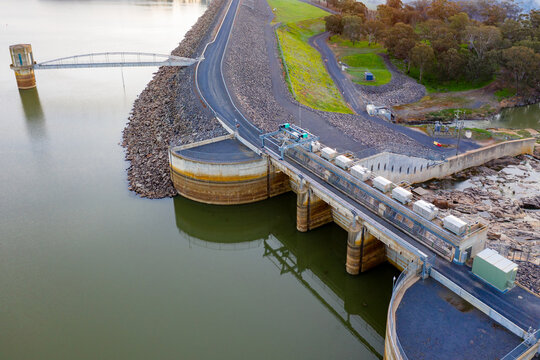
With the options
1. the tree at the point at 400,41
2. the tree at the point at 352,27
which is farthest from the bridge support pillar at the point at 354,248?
the tree at the point at 352,27

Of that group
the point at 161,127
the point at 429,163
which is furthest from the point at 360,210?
the point at 161,127

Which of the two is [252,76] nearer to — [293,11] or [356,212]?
[356,212]

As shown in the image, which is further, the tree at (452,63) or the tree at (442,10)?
the tree at (442,10)

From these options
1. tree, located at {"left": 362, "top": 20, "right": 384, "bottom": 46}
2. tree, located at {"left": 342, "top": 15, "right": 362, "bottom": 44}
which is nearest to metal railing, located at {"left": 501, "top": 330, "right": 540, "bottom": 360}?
tree, located at {"left": 362, "top": 20, "right": 384, "bottom": 46}

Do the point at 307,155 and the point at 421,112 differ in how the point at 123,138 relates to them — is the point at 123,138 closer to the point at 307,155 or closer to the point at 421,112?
the point at 307,155

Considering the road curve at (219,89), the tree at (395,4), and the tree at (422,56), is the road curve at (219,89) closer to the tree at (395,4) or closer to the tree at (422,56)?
the tree at (422,56)
